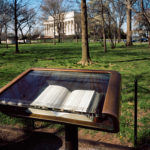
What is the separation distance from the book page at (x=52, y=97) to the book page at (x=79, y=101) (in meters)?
0.06

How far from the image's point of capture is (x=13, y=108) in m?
1.71

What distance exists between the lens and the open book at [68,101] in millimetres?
1449

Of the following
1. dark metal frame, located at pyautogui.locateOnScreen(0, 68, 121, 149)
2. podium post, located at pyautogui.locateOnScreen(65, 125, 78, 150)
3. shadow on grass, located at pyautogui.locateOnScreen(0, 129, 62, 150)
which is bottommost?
shadow on grass, located at pyautogui.locateOnScreen(0, 129, 62, 150)

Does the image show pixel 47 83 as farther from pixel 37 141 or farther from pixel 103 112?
pixel 37 141

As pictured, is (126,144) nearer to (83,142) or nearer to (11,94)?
(83,142)

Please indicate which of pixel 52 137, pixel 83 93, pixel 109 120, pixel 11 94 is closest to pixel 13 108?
pixel 11 94

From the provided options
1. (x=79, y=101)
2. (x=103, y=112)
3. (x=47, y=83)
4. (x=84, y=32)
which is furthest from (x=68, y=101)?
(x=84, y=32)

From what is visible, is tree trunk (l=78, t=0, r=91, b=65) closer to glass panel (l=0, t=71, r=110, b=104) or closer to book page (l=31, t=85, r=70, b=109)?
glass panel (l=0, t=71, r=110, b=104)

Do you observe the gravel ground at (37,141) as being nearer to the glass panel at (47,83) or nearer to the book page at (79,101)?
the glass panel at (47,83)

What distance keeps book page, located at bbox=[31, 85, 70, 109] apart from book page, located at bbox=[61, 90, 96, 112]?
6 cm

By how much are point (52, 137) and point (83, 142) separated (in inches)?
21.4

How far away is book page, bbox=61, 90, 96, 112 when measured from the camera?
1456mm

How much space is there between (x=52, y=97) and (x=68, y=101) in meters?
0.16

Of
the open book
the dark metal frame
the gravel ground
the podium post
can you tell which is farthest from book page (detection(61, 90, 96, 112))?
the gravel ground
